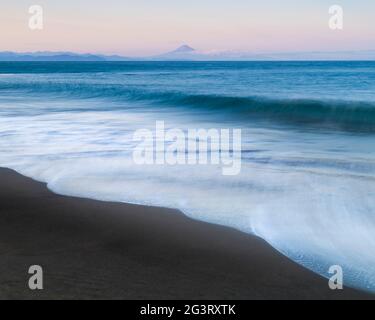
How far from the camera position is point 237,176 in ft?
27.7

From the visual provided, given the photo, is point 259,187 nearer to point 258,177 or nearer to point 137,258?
point 258,177

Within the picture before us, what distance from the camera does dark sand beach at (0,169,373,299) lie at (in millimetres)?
4156

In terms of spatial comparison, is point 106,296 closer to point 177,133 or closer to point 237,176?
point 237,176

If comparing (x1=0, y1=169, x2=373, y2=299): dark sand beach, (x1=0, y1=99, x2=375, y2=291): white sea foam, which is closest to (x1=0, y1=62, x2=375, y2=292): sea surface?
(x1=0, y1=99, x2=375, y2=291): white sea foam

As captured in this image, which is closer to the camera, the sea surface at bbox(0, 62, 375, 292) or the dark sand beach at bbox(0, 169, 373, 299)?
the dark sand beach at bbox(0, 169, 373, 299)

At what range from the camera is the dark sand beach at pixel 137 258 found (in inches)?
164

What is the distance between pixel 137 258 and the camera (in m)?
4.83

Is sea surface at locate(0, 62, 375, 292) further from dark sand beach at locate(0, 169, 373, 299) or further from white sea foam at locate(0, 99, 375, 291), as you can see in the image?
dark sand beach at locate(0, 169, 373, 299)

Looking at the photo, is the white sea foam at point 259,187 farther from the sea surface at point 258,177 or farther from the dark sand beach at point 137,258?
the dark sand beach at point 137,258

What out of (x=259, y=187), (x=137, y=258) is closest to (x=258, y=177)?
(x=259, y=187)

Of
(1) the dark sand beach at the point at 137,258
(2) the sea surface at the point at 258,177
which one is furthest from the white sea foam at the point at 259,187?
(1) the dark sand beach at the point at 137,258

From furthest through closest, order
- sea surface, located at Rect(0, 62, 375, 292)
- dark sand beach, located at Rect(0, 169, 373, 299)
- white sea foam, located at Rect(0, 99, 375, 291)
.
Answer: sea surface, located at Rect(0, 62, 375, 292) < white sea foam, located at Rect(0, 99, 375, 291) < dark sand beach, located at Rect(0, 169, 373, 299)

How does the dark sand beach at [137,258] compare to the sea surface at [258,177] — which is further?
the sea surface at [258,177]
